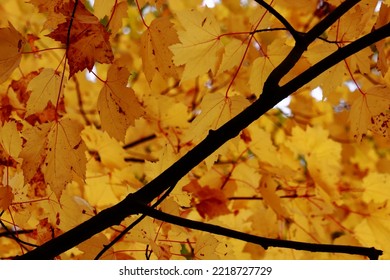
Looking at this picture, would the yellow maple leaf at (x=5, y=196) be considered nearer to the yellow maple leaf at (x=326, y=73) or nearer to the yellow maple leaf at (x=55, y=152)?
the yellow maple leaf at (x=55, y=152)

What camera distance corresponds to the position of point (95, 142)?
4.31 ft

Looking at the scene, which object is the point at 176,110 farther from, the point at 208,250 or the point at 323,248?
the point at 323,248

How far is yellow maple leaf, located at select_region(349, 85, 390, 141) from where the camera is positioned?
89 centimetres

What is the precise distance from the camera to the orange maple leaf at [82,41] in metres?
0.73

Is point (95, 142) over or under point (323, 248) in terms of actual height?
over

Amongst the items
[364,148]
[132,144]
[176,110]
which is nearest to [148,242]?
[176,110]

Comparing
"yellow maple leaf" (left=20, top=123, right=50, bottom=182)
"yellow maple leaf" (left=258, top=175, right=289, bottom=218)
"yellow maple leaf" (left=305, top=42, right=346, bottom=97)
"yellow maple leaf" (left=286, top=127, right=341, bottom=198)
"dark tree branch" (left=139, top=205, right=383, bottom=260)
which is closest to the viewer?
"dark tree branch" (left=139, top=205, right=383, bottom=260)

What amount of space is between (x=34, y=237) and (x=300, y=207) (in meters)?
0.72

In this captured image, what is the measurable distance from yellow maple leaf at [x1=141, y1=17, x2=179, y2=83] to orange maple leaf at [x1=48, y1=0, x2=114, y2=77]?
0.53 feet

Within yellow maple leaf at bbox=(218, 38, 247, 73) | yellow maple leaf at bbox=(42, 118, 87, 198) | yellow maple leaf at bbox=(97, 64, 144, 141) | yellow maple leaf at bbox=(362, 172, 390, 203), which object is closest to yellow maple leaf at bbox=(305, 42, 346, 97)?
yellow maple leaf at bbox=(218, 38, 247, 73)

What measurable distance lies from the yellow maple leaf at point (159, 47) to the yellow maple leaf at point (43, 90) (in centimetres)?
16

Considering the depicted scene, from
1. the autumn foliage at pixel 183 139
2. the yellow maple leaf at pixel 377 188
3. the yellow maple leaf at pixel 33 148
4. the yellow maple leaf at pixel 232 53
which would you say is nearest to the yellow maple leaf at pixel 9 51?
the autumn foliage at pixel 183 139

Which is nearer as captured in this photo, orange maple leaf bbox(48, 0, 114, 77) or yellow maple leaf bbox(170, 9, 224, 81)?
orange maple leaf bbox(48, 0, 114, 77)

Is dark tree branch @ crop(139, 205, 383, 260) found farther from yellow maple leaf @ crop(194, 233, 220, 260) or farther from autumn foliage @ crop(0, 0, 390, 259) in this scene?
yellow maple leaf @ crop(194, 233, 220, 260)
